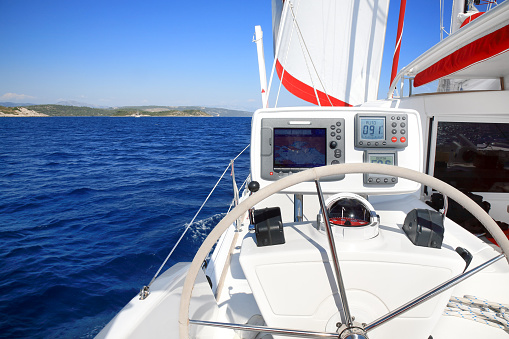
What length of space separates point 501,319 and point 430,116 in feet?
7.17

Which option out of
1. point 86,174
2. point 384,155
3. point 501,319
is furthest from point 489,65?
point 86,174

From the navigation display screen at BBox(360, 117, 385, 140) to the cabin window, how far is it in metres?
2.00

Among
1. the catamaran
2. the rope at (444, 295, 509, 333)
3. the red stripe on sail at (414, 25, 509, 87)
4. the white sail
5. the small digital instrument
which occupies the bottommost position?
the rope at (444, 295, 509, 333)

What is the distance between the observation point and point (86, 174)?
11.0 m

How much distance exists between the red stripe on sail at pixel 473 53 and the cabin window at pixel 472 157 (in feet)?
2.62

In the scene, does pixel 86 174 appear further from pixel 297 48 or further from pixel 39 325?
pixel 297 48

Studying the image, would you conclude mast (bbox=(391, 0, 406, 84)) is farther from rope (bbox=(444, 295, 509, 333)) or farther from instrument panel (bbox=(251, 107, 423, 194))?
rope (bbox=(444, 295, 509, 333))

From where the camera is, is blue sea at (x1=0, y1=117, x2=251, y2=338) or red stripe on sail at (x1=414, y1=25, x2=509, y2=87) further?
blue sea at (x1=0, y1=117, x2=251, y2=338)

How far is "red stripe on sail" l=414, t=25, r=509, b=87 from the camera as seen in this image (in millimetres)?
1723

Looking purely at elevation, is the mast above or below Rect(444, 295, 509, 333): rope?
above

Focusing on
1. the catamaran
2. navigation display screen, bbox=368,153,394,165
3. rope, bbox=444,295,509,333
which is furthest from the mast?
rope, bbox=444,295,509,333

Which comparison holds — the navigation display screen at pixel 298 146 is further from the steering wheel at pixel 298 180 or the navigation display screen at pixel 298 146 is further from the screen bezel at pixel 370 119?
the steering wheel at pixel 298 180

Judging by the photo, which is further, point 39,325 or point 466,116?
point 39,325

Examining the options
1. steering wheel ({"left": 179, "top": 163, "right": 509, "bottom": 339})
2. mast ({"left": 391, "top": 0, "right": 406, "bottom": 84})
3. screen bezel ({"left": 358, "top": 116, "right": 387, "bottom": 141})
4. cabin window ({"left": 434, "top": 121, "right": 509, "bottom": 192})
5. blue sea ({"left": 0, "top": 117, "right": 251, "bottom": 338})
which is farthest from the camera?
mast ({"left": 391, "top": 0, "right": 406, "bottom": 84})
